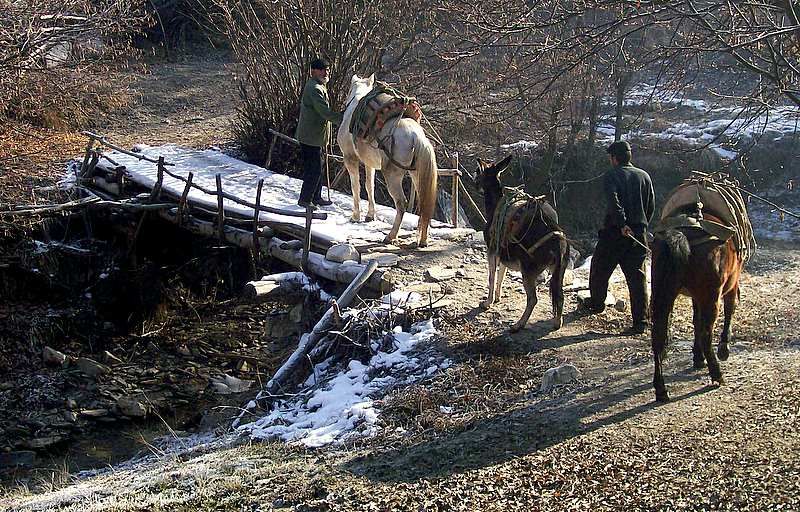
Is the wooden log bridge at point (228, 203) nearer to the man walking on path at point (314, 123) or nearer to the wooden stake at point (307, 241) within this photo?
the wooden stake at point (307, 241)

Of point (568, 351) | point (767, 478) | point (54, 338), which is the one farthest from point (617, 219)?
point (54, 338)

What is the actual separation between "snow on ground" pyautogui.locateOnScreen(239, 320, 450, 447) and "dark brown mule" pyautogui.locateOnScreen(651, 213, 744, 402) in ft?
6.55

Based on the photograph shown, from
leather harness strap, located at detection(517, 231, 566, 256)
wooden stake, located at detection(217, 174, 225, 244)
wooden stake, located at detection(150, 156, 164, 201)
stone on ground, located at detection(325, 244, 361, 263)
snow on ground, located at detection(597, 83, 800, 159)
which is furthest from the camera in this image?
snow on ground, located at detection(597, 83, 800, 159)

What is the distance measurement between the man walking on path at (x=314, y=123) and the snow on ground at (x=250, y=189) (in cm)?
41

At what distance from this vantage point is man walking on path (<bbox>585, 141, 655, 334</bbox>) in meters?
7.55

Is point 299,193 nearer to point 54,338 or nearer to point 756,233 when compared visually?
point 54,338

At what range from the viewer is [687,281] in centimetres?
596

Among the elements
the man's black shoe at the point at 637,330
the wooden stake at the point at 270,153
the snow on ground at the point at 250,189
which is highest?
the wooden stake at the point at 270,153

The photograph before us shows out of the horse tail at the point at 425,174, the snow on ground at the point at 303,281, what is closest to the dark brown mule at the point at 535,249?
the horse tail at the point at 425,174

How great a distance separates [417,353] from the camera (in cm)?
768

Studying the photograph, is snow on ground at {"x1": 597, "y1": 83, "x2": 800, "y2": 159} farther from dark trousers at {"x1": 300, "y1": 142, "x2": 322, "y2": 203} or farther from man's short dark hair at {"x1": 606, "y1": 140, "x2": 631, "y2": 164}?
man's short dark hair at {"x1": 606, "y1": 140, "x2": 631, "y2": 164}

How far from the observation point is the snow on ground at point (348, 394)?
21.5ft

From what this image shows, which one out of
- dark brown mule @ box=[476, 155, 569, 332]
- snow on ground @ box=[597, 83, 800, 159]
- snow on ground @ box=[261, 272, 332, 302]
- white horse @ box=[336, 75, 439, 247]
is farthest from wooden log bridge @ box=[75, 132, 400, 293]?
snow on ground @ box=[597, 83, 800, 159]

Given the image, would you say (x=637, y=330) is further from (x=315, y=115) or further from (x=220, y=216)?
(x=220, y=216)
